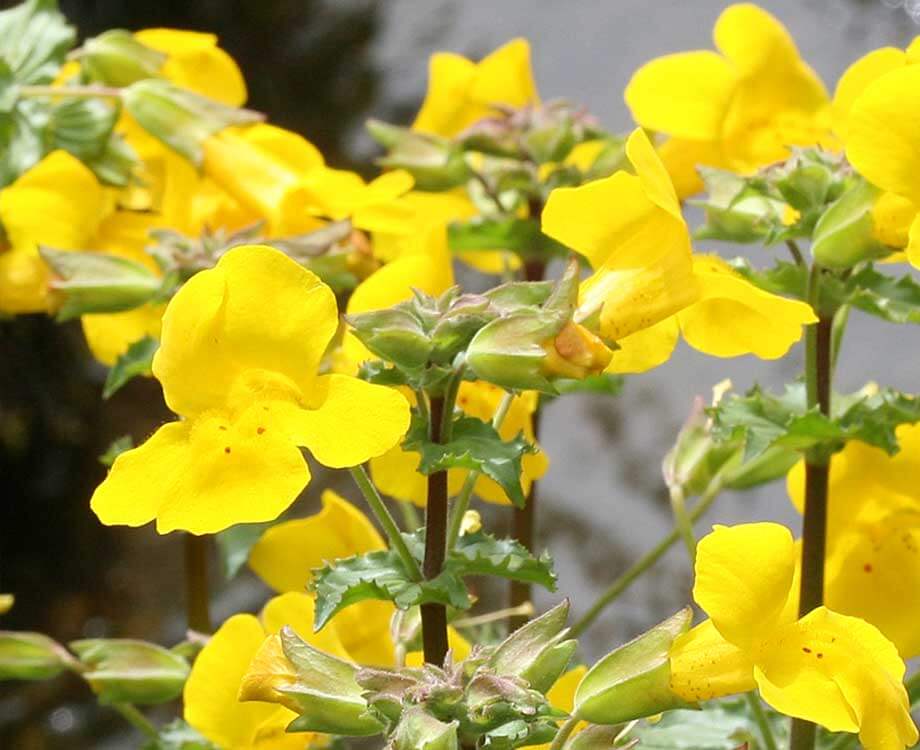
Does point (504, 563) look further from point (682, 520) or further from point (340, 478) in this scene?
point (340, 478)

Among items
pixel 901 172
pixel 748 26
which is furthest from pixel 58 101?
pixel 901 172

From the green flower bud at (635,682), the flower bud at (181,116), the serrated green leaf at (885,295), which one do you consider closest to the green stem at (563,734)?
the green flower bud at (635,682)

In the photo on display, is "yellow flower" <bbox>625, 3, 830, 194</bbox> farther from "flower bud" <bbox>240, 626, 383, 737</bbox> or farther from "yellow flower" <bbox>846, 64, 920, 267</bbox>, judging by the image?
"flower bud" <bbox>240, 626, 383, 737</bbox>

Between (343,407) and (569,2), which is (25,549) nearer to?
(569,2)

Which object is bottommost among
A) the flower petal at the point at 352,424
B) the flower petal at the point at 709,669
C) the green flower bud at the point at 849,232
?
the flower petal at the point at 709,669

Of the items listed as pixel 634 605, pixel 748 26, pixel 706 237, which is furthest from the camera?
pixel 634 605

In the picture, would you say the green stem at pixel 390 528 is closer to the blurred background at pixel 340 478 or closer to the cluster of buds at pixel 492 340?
the cluster of buds at pixel 492 340

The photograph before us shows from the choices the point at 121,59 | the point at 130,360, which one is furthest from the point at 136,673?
the point at 121,59
